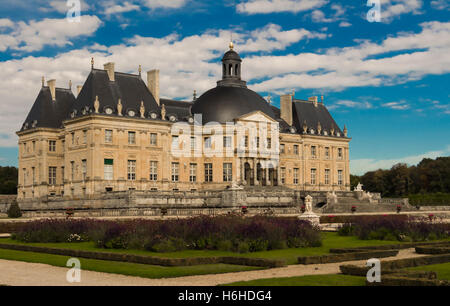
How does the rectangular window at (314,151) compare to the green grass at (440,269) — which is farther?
the rectangular window at (314,151)

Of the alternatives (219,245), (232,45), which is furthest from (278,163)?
(219,245)

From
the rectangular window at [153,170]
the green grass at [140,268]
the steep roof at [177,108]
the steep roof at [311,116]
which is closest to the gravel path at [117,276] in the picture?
the green grass at [140,268]

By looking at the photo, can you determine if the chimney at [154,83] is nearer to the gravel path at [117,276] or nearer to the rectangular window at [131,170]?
the rectangular window at [131,170]

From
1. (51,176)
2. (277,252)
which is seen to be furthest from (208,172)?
(277,252)

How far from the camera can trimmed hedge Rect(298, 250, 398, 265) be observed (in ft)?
52.9

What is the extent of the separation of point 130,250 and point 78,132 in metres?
37.6

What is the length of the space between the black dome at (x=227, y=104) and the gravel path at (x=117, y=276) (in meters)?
44.2

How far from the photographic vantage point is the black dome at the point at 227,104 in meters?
59.8

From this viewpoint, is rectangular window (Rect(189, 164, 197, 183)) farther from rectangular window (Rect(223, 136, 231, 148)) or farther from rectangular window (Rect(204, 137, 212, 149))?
rectangular window (Rect(223, 136, 231, 148))

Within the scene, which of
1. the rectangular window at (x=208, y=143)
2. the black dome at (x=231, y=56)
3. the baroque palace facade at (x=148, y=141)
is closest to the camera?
the baroque palace facade at (x=148, y=141)

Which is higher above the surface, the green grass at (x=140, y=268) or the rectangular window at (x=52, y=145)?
the rectangular window at (x=52, y=145)

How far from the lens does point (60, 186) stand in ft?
194

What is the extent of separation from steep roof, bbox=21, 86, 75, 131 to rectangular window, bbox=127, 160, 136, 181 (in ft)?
33.5

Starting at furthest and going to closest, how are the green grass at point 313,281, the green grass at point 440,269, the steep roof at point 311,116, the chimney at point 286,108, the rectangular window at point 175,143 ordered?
the steep roof at point 311,116, the chimney at point 286,108, the rectangular window at point 175,143, the green grass at point 440,269, the green grass at point 313,281
